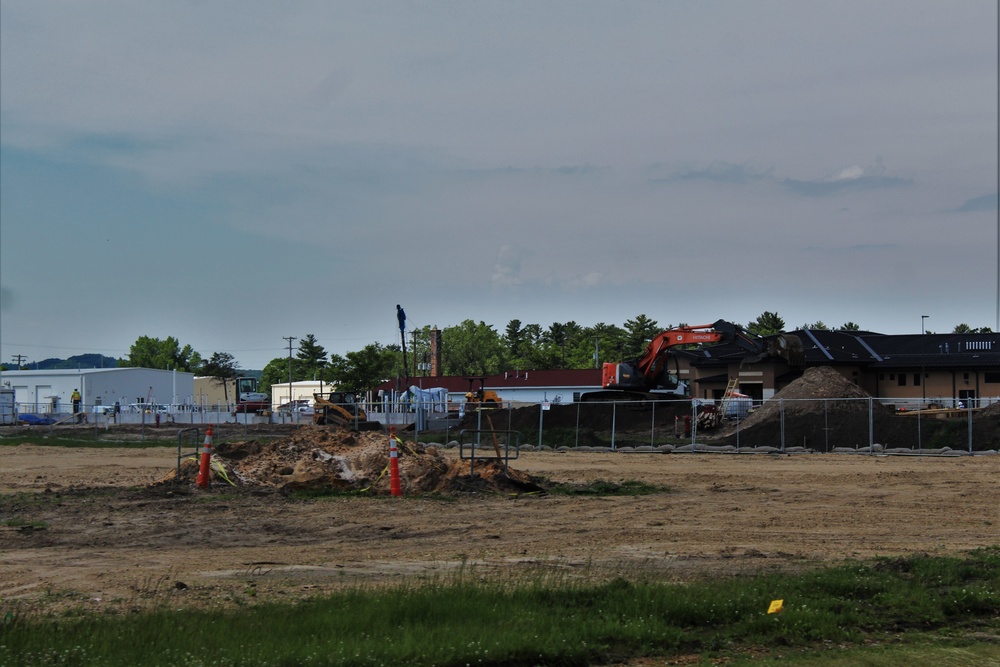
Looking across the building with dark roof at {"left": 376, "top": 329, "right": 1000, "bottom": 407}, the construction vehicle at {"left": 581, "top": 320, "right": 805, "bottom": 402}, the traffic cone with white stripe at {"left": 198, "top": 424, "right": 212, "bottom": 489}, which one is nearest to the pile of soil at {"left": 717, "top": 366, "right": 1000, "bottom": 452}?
the construction vehicle at {"left": 581, "top": 320, "right": 805, "bottom": 402}

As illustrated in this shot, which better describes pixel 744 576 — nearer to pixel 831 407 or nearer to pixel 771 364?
pixel 831 407

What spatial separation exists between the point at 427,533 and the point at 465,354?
475 feet

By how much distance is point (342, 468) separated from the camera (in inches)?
821

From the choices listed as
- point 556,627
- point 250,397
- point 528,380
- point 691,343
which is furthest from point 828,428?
point 528,380

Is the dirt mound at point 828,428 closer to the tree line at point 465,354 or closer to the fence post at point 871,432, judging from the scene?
the fence post at point 871,432

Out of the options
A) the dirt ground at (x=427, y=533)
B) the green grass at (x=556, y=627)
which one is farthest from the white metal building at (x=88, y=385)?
the green grass at (x=556, y=627)

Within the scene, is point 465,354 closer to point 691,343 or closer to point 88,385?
point 88,385

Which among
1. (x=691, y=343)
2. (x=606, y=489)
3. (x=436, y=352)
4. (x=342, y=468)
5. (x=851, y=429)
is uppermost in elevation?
(x=436, y=352)

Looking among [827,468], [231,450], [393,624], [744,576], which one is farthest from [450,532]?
[827,468]

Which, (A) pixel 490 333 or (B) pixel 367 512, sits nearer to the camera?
(B) pixel 367 512

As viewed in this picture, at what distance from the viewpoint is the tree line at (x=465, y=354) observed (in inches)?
4203

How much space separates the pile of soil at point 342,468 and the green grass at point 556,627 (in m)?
9.85

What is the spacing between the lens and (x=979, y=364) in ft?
210

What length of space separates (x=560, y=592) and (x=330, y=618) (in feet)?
8.03
